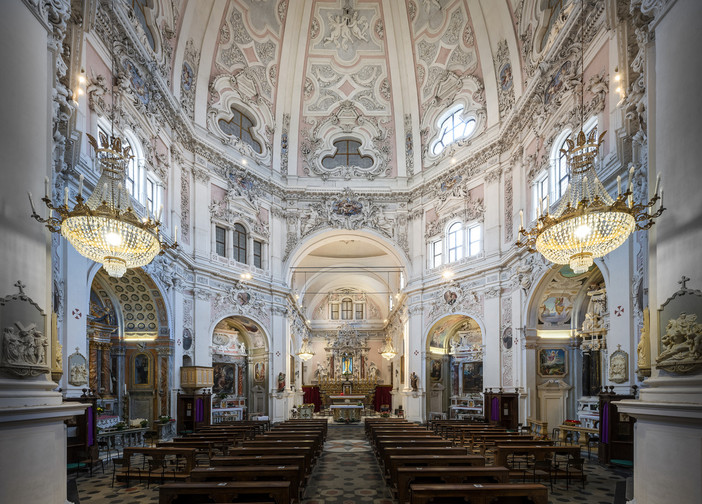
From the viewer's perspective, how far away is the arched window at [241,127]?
23.2 metres

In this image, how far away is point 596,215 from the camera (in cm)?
727

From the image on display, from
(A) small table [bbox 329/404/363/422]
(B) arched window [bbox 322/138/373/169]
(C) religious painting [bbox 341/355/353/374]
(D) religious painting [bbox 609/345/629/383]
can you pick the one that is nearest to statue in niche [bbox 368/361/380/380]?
(C) religious painting [bbox 341/355/353/374]

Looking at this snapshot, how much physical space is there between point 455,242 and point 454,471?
1622 centimetres

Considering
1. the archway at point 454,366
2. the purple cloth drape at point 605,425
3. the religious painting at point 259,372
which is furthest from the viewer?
the religious painting at point 259,372

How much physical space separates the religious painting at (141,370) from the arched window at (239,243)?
673 cm

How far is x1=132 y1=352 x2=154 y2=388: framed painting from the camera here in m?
16.9

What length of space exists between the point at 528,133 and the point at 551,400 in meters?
9.34

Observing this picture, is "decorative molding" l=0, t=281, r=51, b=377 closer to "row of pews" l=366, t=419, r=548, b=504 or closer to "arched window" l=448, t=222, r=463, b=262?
"row of pews" l=366, t=419, r=548, b=504

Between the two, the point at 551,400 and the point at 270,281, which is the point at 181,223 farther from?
the point at 551,400

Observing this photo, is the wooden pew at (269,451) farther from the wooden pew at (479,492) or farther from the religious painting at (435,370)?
the religious painting at (435,370)

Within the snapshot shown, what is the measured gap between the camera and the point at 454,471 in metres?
7.41

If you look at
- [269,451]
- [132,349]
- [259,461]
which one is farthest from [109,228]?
[132,349]

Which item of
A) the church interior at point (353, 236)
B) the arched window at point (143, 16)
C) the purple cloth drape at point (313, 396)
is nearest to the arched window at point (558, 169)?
the church interior at point (353, 236)

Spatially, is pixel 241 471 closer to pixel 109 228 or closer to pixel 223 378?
pixel 109 228
